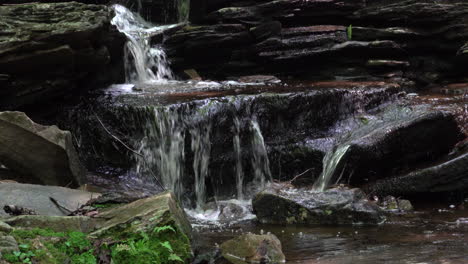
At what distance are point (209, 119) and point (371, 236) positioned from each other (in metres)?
4.85

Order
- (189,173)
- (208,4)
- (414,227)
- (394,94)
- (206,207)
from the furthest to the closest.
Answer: (208,4), (394,94), (189,173), (206,207), (414,227)

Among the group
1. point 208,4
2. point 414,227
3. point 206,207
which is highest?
point 208,4

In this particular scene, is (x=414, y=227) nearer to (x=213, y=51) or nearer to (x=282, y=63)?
(x=282, y=63)

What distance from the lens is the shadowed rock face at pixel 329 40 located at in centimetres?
1459

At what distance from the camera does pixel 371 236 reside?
22.1 ft

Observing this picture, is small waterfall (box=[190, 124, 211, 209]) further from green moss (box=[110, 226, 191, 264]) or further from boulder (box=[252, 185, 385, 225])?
green moss (box=[110, 226, 191, 264])

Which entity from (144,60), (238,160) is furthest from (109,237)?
(144,60)

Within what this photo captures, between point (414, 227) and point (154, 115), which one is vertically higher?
point (154, 115)

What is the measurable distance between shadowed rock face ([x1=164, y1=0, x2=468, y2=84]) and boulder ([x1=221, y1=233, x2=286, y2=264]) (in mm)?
9703

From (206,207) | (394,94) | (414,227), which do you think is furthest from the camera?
(394,94)

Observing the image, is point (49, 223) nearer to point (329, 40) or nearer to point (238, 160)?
point (238, 160)

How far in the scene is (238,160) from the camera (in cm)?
1057

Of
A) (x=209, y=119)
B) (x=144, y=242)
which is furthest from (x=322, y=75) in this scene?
(x=144, y=242)

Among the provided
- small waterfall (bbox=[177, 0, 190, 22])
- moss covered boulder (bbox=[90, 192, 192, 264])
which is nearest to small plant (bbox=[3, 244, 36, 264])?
moss covered boulder (bbox=[90, 192, 192, 264])
